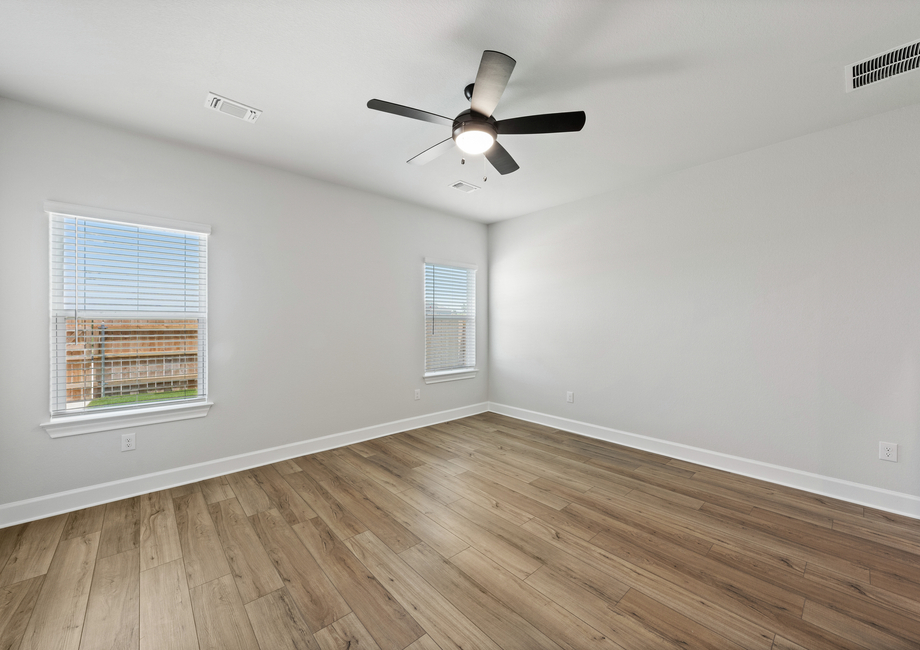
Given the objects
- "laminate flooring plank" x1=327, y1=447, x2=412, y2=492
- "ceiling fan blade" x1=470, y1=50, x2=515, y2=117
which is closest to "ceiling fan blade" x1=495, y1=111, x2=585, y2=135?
"ceiling fan blade" x1=470, y1=50, x2=515, y2=117

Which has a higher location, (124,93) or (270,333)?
(124,93)

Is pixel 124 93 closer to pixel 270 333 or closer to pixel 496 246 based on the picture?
pixel 270 333

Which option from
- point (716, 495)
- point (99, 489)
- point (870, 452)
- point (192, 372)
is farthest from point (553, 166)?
point (99, 489)

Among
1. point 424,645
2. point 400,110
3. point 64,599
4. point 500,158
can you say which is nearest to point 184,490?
point 64,599

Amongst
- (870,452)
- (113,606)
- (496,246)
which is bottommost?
(113,606)

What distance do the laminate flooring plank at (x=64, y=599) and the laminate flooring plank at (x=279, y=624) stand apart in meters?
0.66

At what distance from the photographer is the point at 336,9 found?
1.68 m

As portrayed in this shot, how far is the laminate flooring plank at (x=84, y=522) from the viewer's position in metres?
2.21

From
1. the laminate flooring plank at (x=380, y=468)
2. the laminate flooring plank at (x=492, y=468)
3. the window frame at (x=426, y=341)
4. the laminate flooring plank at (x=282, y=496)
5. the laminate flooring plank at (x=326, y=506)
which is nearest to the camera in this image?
the laminate flooring plank at (x=326, y=506)

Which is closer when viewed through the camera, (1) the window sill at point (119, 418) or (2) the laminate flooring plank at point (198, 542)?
(2) the laminate flooring plank at point (198, 542)

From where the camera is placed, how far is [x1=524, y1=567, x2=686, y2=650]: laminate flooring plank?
1472 millimetres

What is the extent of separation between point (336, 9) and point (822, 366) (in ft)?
12.9

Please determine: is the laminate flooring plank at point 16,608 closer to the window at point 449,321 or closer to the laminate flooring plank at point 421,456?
the laminate flooring plank at point 421,456

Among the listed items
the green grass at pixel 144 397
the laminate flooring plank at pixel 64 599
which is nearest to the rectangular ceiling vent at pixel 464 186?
the green grass at pixel 144 397
